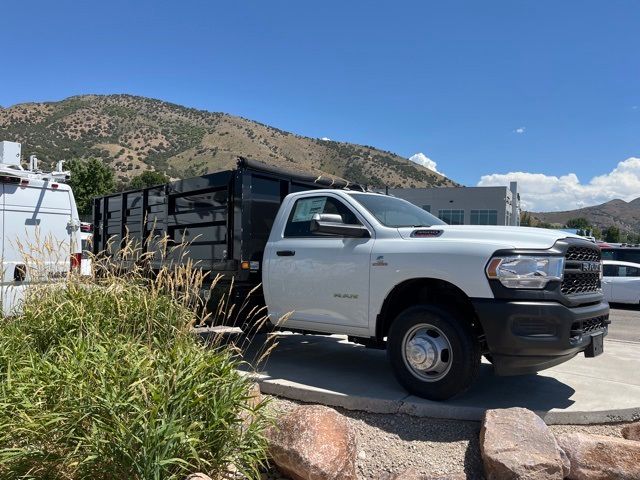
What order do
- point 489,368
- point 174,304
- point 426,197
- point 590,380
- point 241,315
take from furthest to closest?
point 426,197 → point 241,315 → point 489,368 → point 590,380 → point 174,304

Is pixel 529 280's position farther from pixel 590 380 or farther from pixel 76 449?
pixel 76 449

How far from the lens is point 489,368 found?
6.30m

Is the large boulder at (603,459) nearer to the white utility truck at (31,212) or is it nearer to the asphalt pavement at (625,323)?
the white utility truck at (31,212)

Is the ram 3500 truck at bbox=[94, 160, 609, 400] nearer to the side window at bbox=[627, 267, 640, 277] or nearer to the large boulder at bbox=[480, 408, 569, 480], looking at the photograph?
the large boulder at bbox=[480, 408, 569, 480]

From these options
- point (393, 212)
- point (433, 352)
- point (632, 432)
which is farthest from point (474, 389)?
point (393, 212)

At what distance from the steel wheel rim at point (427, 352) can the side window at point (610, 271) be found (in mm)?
14346

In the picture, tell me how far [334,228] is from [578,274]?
2313 millimetres

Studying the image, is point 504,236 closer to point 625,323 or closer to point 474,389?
point 474,389

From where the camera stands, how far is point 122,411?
123 inches

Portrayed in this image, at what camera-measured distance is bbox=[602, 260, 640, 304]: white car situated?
54.0ft

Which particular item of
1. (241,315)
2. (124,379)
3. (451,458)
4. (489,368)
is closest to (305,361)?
(241,315)

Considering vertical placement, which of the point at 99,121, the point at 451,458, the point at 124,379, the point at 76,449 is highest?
the point at 99,121

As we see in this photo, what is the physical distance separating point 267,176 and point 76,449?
4.63 m

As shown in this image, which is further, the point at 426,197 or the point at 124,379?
the point at 426,197
